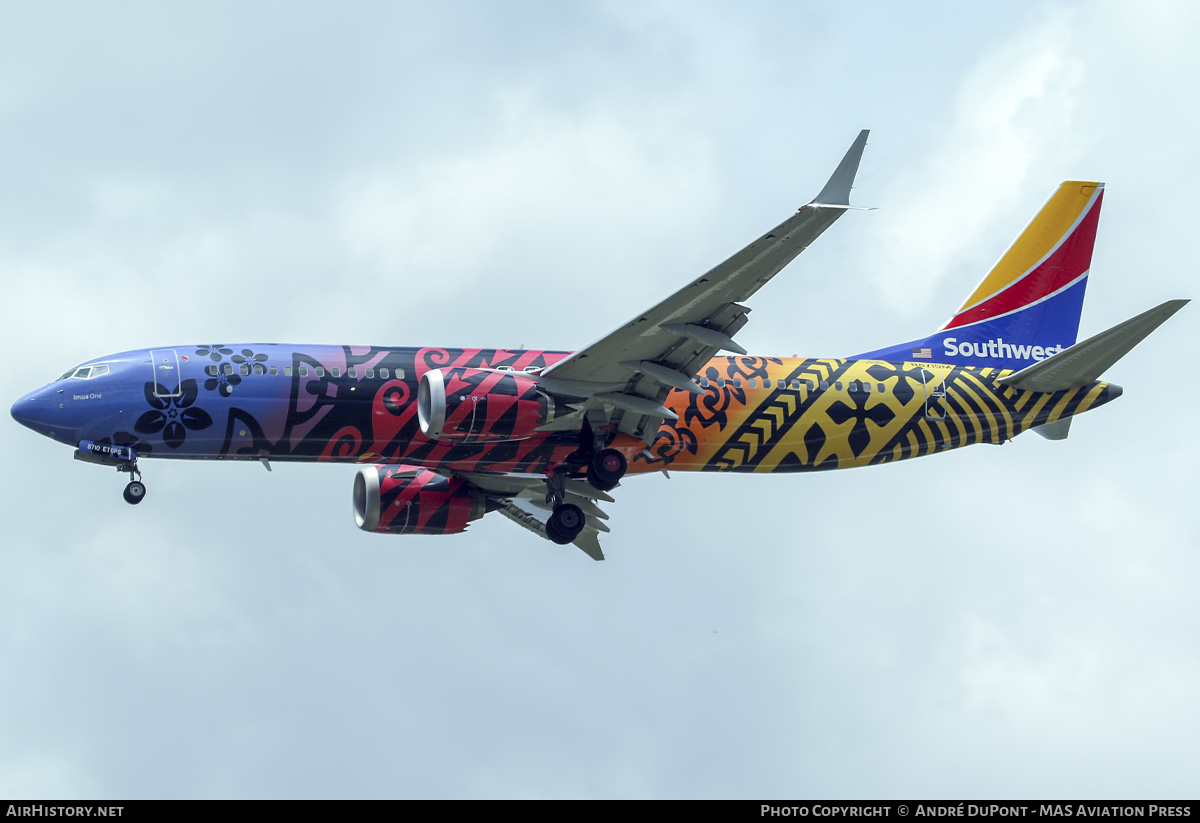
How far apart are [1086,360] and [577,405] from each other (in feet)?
48.8

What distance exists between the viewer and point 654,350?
139 ft

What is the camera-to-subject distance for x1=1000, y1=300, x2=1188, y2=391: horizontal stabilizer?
143 ft

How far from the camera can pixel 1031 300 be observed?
5244cm

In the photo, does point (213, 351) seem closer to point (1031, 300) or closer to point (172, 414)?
point (172, 414)

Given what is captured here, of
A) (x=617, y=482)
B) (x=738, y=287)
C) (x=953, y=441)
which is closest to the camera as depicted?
(x=738, y=287)

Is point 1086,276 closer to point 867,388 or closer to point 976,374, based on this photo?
point 976,374

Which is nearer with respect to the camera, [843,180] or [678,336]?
[843,180]

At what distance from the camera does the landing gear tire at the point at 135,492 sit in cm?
4253

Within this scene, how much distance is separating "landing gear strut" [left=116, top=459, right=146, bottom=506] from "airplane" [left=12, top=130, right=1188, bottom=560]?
5 centimetres

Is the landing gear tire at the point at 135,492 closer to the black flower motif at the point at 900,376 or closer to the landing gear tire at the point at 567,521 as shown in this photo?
the landing gear tire at the point at 567,521

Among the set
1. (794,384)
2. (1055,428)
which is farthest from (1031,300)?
(794,384)

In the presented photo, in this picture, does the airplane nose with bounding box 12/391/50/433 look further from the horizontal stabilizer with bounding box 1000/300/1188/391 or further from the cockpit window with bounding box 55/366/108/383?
the horizontal stabilizer with bounding box 1000/300/1188/391

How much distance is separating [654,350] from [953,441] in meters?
11.0
